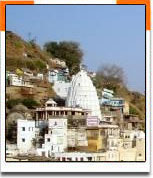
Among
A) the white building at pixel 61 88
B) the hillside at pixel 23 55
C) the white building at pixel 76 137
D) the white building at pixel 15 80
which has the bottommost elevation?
the white building at pixel 76 137

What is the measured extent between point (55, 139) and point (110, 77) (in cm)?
42

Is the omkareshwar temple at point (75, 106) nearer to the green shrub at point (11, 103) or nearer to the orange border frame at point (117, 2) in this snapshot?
the green shrub at point (11, 103)

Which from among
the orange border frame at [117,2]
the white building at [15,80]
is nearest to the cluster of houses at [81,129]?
the white building at [15,80]

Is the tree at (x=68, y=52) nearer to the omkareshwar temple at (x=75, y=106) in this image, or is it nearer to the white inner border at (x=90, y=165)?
the omkareshwar temple at (x=75, y=106)

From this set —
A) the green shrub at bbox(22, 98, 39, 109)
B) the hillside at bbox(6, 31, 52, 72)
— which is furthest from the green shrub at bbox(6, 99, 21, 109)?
the hillside at bbox(6, 31, 52, 72)

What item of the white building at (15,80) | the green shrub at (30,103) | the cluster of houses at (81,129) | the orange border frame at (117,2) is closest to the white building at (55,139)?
the cluster of houses at (81,129)

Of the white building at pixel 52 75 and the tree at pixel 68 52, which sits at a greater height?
the tree at pixel 68 52

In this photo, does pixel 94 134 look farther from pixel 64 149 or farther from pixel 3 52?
pixel 3 52

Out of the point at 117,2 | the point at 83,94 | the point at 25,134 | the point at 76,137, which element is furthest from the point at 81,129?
the point at 117,2

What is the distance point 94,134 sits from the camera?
446 centimetres

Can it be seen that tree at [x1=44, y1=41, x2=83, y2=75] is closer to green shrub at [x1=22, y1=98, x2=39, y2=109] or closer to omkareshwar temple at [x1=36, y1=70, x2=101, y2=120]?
omkareshwar temple at [x1=36, y1=70, x2=101, y2=120]

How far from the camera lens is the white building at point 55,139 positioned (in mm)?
4434

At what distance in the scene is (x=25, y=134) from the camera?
4.46 m

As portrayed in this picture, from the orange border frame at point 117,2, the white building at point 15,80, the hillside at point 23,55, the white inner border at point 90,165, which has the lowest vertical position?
the white inner border at point 90,165
